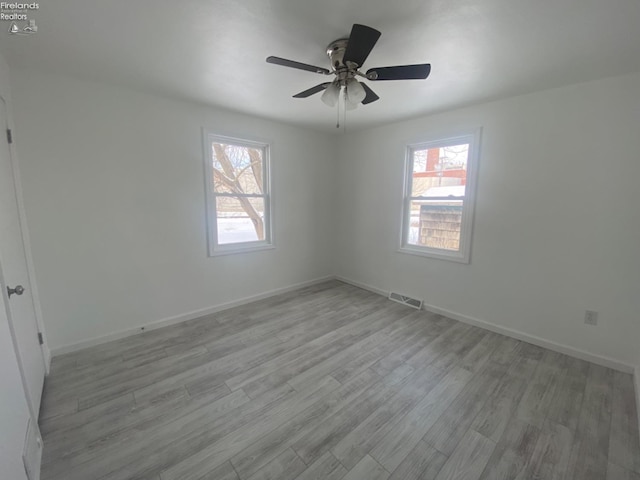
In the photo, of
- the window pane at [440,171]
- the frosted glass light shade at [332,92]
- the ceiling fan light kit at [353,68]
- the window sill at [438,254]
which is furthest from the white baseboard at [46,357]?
the window pane at [440,171]

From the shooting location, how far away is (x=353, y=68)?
1767mm

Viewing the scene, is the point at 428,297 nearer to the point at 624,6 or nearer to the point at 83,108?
the point at 624,6

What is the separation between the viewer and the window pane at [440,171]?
10.2ft

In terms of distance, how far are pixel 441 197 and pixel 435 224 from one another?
1.18ft

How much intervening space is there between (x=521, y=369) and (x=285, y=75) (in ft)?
10.9

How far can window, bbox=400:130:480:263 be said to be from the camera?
9.98 ft

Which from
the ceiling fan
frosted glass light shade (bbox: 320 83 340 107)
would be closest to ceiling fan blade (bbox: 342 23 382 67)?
the ceiling fan

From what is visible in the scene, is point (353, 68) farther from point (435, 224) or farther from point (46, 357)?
point (46, 357)

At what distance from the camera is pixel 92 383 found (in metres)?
2.05

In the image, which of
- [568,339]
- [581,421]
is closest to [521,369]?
[581,421]

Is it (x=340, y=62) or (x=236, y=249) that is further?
(x=236, y=249)

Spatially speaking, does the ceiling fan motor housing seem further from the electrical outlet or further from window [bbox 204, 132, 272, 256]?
the electrical outlet

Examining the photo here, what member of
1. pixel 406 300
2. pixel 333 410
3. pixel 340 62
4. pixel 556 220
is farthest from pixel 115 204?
pixel 556 220

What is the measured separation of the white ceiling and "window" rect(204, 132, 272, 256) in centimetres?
85
